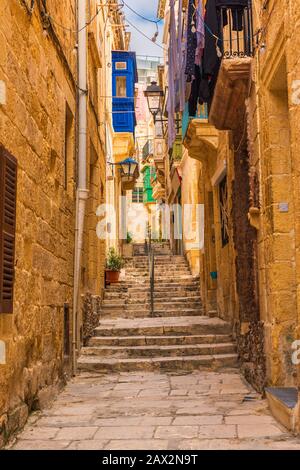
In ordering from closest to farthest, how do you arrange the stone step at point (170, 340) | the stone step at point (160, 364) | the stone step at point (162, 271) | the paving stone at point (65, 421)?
the paving stone at point (65, 421) < the stone step at point (160, 364) < the stone step at point (170, 340) < the stone step at point (162, 271)

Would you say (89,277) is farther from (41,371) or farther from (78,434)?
(78,434)

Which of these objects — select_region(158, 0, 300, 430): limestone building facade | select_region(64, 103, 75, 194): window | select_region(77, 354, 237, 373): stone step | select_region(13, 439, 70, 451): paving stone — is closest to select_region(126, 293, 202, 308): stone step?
select_region(158, 0, 300, 430): limestone building facade

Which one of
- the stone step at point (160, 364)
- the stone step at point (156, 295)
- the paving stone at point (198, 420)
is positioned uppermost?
the stone step at point (156, 295)

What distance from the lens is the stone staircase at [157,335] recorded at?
9055mm

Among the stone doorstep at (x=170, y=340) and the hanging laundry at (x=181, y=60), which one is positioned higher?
the hanging laundry at (x=181, y=60)

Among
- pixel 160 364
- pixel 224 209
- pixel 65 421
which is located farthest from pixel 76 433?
pixel 224 209

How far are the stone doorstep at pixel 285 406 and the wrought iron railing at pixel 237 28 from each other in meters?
4.01

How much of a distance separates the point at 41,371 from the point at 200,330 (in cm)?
487

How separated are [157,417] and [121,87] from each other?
51.1 ft

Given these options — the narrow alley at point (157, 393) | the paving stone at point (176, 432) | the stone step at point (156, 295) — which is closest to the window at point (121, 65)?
the stone step at point (156, 295)

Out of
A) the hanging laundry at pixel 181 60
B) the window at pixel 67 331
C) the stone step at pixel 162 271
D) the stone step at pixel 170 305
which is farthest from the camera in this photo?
the stone step at pixel 162 271

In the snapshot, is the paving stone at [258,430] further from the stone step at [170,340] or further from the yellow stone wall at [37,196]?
the stone step at [170,340]

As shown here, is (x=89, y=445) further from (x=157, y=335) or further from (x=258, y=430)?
(x=157, y=335)

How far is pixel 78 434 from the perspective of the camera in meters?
5.11
